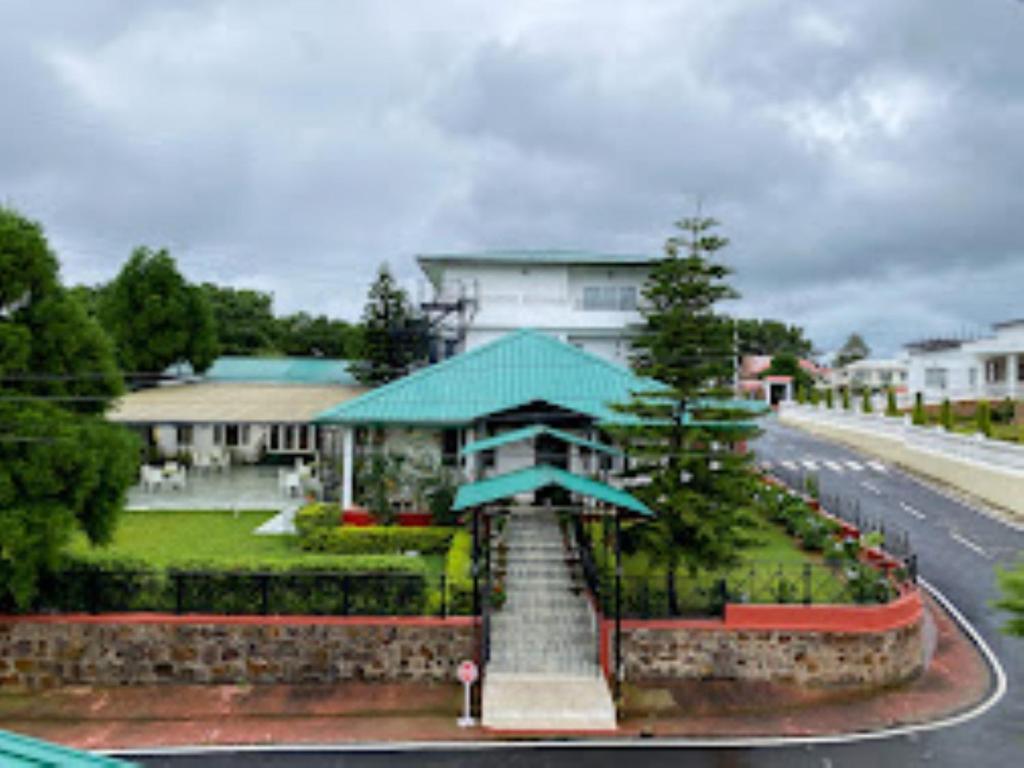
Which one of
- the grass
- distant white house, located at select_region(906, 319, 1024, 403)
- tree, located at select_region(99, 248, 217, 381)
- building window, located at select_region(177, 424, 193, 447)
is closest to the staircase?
the grass

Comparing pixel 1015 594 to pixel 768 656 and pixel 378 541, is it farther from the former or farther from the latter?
pixel 378 541

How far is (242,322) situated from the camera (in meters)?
54.6

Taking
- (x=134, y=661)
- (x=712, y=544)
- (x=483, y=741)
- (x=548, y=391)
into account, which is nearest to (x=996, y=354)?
(x=548, y=391)

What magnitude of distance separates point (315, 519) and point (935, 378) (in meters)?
48.6

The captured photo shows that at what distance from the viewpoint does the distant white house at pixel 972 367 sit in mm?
42562

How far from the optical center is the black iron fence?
1248 cm

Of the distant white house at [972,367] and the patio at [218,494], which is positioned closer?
the patio at [218,494]

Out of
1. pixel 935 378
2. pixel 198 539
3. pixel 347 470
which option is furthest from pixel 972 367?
pixel 198 539

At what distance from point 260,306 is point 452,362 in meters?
41.9

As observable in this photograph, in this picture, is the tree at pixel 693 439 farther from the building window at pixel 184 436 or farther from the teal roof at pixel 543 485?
the building window at pixel 184 436

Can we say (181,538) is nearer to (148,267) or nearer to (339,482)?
(339,482)

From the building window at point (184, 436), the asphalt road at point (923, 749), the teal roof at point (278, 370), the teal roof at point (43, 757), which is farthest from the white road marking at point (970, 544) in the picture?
the building window at point (184, 436)

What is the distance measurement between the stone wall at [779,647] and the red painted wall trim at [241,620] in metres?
3.23

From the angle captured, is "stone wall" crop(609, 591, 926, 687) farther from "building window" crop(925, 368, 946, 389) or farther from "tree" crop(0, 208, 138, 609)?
"building window" crop(925, 368, 946, 389)
